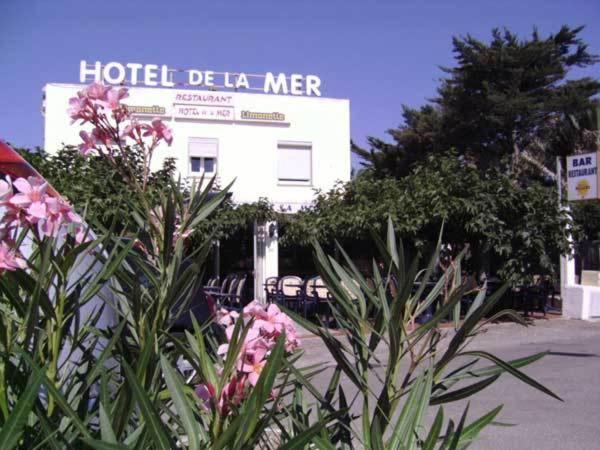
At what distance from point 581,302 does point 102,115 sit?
14747 mm

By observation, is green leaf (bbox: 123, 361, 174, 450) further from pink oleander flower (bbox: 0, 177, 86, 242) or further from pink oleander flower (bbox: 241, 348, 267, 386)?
pink oleander flower (bbox: 0, 177, 86, 242)

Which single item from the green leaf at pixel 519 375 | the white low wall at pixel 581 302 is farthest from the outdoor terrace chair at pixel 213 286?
the green leaf at pixel 519 375

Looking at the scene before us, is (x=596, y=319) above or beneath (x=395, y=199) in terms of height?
beneath

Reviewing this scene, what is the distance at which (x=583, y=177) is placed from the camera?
14.2 metres

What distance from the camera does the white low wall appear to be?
49.1 feet

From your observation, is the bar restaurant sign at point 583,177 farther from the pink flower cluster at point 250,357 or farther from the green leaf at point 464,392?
the pink flower cluster at point 250,357

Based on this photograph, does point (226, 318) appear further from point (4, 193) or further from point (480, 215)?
point (480, 215)

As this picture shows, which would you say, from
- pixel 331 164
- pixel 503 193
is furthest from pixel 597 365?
pixel 331 164

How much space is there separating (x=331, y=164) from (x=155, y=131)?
65.9 ft

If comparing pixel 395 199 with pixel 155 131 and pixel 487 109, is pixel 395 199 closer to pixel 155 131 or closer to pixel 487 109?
pixel 155 131

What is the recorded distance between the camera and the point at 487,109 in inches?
1103

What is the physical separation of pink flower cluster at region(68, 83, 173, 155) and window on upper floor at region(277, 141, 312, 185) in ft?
64.8

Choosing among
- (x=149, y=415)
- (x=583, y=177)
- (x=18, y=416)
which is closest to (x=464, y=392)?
(x=149, y=415)

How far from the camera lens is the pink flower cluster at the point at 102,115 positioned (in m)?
2.06
